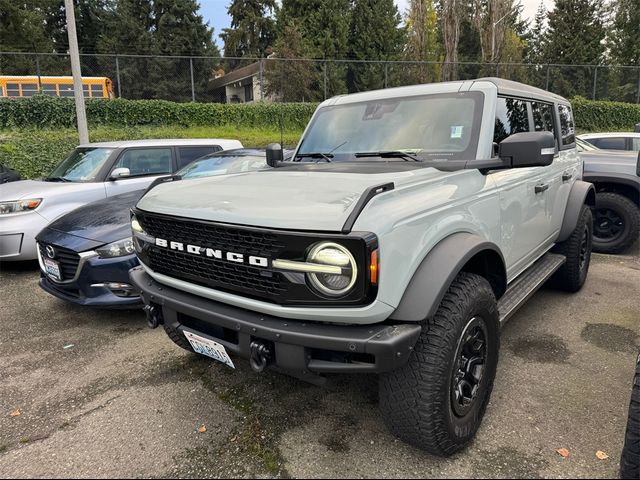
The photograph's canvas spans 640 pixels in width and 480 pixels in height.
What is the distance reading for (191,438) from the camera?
2576mm

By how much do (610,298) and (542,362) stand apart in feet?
6.28

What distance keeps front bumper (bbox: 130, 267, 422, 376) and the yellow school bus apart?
17.5 meters

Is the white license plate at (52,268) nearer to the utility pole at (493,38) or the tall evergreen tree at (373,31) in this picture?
the utility pole at (493,38)

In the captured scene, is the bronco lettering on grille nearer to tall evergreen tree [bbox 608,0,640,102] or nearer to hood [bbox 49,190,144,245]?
hood [bbox 49,190,144,245]

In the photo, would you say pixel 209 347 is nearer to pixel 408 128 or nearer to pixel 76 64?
pixel 408 128

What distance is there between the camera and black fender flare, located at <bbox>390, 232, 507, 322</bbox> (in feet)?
6.68

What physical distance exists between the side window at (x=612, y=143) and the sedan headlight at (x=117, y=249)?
868 centimetres

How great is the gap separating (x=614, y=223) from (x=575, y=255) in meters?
2.56

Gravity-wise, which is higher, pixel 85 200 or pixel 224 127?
pixel 224 127

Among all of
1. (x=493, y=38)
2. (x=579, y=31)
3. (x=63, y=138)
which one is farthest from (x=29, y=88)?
(x=579, y=31)

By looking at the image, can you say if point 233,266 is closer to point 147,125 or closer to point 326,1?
point 147,125

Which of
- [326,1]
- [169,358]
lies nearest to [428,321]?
[169,358]

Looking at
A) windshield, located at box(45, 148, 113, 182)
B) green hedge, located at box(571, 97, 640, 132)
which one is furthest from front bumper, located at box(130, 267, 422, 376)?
green hedge, located at box(571, 97, 640, 132)

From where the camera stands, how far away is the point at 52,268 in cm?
421
